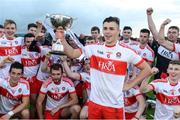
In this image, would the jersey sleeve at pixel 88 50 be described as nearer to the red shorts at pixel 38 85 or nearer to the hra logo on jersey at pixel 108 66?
the hra logo on jersey at pixel 108 66

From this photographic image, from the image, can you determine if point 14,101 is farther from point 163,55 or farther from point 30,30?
point 163,55

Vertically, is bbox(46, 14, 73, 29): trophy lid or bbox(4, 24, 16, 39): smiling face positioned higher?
bbox(46, 14, 73, 29): trophy lid

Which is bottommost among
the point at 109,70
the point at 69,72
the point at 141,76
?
the point at 69,72

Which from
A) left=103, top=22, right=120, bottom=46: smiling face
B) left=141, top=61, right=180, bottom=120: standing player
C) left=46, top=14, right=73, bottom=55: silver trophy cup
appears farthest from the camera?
left=141, top=61, right=180, bottom=120: standing player

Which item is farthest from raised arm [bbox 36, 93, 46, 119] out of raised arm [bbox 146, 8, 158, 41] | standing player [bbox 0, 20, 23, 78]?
raised arm [bbox 146, 8, 158, 41]

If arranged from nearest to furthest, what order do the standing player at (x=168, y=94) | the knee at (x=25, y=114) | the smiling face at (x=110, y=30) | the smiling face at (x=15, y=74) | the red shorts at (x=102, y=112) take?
the smiling face at (x=110, y=30)
the red shorts at (x=102, y=112)
the standing player at (x=168, y=94)
the smiling face at (x=15, y=74)
the knee at (x=25, y=114)

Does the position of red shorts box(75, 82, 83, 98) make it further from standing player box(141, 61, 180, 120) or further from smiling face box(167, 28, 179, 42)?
smiling face box(167, 28, 179, 42)

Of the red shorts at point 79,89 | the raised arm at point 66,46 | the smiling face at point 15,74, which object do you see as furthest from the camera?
the red shorts at point 79,89

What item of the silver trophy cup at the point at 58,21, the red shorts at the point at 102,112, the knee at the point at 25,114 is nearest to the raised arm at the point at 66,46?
the silver trophy cup at the point at 58,21

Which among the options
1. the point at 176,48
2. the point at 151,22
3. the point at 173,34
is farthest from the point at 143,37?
the point at 151,22

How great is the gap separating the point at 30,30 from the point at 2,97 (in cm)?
171

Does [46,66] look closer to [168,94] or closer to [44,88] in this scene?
[44,88]

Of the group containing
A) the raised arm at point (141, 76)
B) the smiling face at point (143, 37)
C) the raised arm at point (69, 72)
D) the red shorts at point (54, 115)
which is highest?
the smiling face at point (143, 37)

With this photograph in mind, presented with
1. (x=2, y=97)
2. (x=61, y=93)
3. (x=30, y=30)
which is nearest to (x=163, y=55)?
(x=61, y=93)
